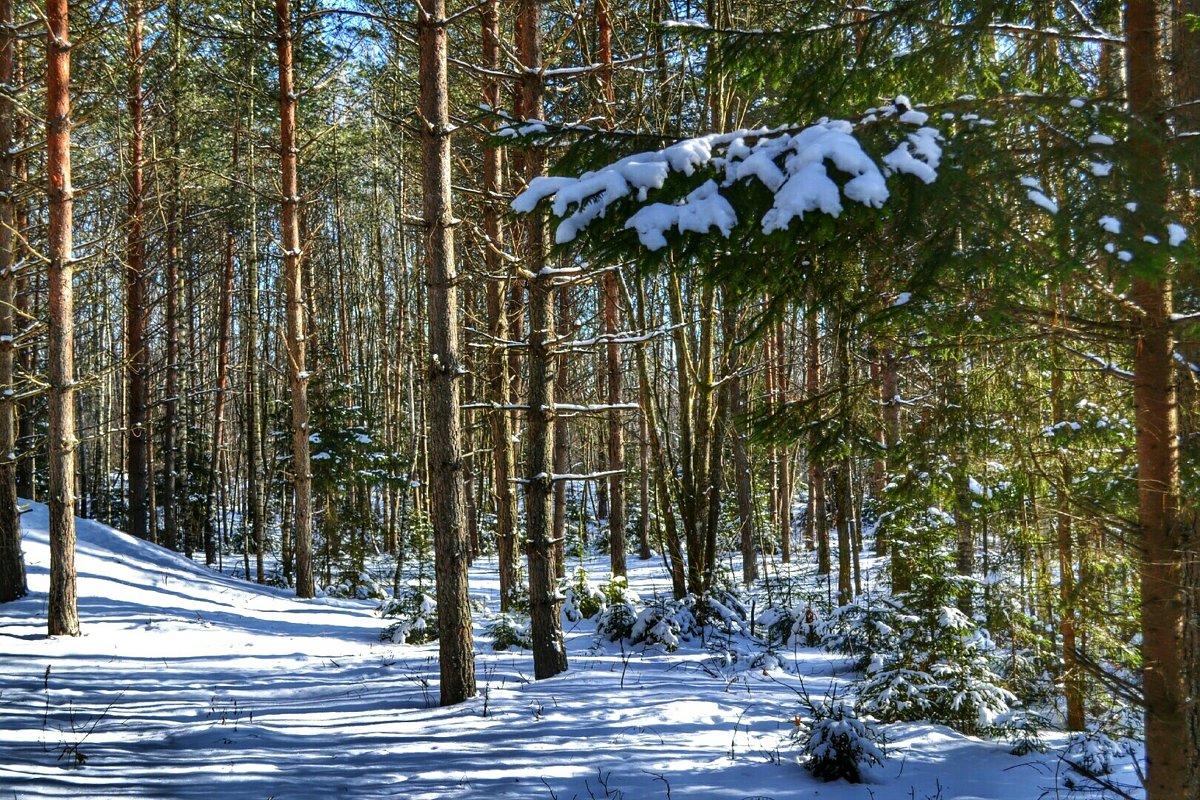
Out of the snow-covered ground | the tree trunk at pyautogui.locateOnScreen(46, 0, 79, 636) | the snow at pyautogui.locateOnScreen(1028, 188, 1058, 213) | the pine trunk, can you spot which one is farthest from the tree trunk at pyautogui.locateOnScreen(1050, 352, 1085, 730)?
the pine trunk

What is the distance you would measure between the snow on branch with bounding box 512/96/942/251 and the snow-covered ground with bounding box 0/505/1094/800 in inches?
137

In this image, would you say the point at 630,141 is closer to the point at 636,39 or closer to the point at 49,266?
the point at 49,266

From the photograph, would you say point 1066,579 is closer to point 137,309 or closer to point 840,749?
point 840,749

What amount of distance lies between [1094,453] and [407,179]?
50.9 ft

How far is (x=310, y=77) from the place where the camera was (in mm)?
16109

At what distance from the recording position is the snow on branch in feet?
8.98

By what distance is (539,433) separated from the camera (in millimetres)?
7246

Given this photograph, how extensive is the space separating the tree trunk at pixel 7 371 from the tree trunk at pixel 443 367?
6610 mm

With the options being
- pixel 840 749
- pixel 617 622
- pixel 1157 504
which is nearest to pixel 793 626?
pixel 617 622

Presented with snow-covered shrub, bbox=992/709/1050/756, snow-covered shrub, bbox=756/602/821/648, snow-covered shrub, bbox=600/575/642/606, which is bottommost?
snow-covered shrub, bbox=756/602/821/648

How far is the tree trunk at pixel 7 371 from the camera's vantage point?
980 centimetres

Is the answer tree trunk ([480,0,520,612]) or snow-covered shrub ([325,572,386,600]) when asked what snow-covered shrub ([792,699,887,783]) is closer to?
tree trunk ([480,0,520,612])

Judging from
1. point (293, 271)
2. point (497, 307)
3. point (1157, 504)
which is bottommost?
point (1157, 504)

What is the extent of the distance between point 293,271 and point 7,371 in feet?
14.0
